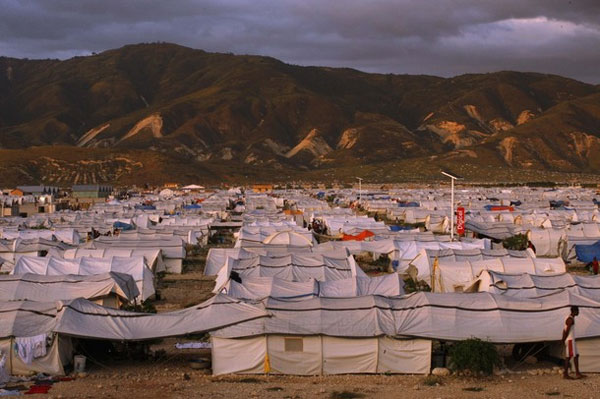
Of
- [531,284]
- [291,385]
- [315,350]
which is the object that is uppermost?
[531,284]

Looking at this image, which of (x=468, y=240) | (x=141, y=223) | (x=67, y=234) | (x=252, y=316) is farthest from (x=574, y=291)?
(x=141, y=223)

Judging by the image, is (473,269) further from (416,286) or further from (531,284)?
(531,284)

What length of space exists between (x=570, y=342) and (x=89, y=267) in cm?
1383

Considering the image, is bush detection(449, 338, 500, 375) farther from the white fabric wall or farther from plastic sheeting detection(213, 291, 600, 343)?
the white fabric wall

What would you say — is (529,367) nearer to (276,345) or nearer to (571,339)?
(571,339)

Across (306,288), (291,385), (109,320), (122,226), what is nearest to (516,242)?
(122,226)

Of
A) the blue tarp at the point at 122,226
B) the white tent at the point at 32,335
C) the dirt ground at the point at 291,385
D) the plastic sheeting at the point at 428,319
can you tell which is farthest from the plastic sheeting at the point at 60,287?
the blue tarp at the point at 122,226

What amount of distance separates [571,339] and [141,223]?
35.8m

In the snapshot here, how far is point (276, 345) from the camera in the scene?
13.8 m

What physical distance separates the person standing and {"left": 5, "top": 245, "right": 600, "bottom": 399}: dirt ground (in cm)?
23

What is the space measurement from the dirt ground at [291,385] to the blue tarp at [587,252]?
17758 millimetres

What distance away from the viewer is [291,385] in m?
13.0

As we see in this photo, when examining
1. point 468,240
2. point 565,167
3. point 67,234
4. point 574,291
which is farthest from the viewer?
point 565,167

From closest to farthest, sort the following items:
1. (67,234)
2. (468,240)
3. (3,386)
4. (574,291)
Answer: (3,386) → (574,291) → (468,240) → (67,234)
